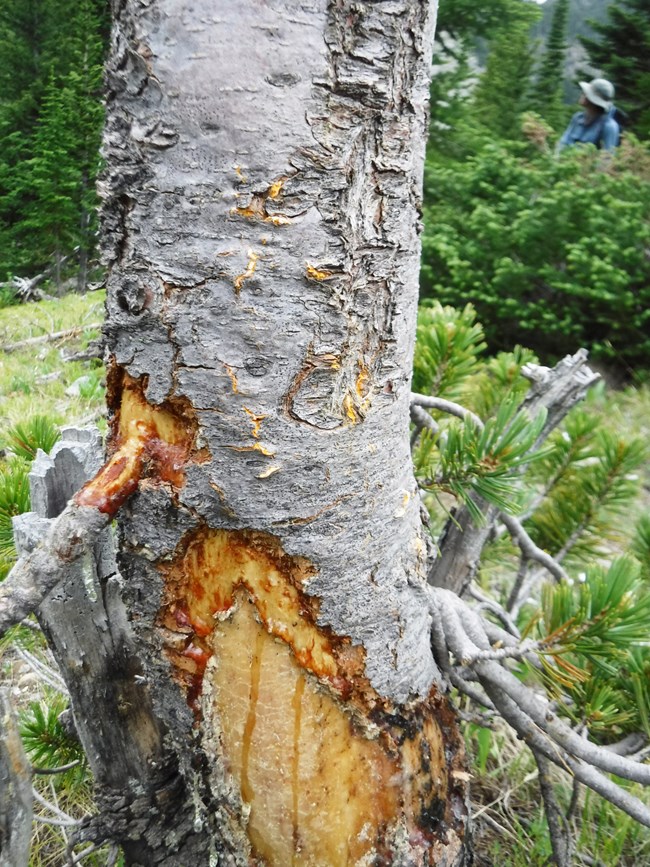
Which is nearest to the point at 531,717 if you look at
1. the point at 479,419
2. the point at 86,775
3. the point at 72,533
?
the point at 479,419

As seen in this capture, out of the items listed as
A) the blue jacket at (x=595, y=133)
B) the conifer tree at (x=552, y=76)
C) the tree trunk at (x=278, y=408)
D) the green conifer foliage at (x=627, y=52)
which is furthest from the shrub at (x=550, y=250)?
the tree trunk at (x=278, y=408)

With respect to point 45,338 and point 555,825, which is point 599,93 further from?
point 555,825

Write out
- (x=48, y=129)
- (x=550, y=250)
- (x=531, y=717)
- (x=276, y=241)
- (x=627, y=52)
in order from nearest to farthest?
(x=276, y=241)
(x=531, y=717)
(x=48, y=129)
(x=550, y=250)
(x=627, y=52)

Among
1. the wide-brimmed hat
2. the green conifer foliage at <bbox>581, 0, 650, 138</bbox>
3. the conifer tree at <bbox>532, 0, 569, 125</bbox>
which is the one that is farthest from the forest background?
the green conifer foliage at <bbox>581, 0, 650, 138</bbox>

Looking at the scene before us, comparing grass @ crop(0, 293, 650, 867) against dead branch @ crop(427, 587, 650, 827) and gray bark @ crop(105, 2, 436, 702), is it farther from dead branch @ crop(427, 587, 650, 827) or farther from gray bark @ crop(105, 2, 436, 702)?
gray bark @ crop(105, 2, 436, 702)

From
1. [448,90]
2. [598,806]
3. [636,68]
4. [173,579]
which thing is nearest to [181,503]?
[173,579]

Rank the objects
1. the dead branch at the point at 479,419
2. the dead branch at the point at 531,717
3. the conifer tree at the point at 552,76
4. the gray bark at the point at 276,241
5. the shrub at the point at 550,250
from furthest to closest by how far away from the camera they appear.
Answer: the conifer tree at the point at 552,76 < the shrub at the point at 550,250 < the dead branch at the point at 479,419 < the dead branch at the point at 531,717 < the gray bark at the point at 276,241

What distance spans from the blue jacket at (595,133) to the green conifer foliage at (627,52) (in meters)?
0.83

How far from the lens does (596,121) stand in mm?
4562

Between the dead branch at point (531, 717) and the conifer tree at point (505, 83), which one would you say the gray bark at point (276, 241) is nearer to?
the dead branch at point (531, 717)

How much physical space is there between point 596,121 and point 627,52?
172cm

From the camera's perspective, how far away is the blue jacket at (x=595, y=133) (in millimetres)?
4484

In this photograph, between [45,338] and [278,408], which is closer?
[278,408]

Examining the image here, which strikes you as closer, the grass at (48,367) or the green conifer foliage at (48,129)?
the green conifer foliage at (48,129)
